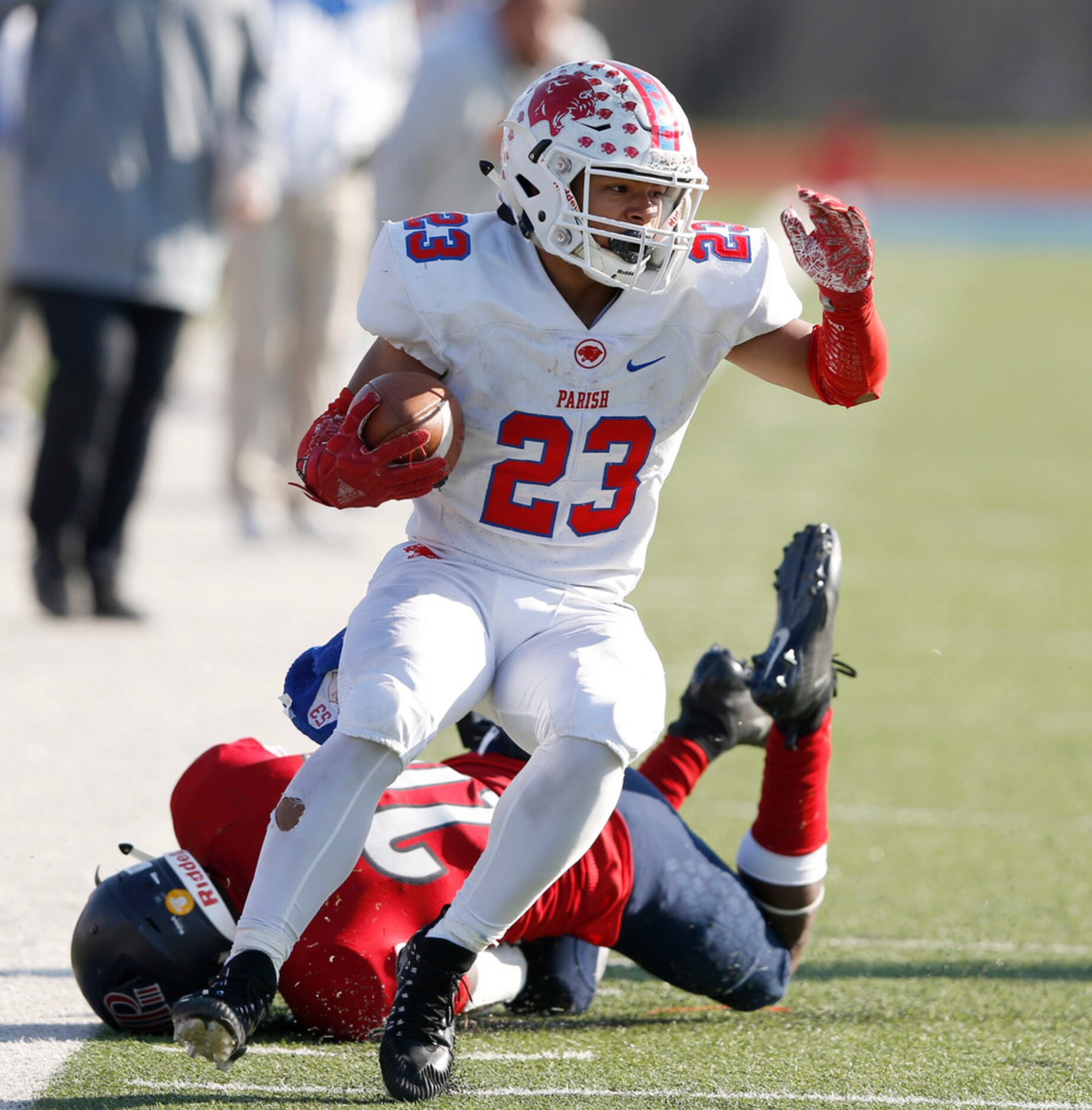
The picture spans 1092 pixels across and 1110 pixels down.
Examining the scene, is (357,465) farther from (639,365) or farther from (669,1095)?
(669,1095)

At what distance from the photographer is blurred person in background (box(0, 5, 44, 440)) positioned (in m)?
7.97

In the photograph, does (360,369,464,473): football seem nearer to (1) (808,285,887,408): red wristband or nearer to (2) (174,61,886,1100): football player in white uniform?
(2) (174,61,886,1100): football player in white uniform

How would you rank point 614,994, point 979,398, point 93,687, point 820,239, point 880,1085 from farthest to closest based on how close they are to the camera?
point 979,398 < point 93,687 < point 614,994 < point 820,239 < point 880,1085

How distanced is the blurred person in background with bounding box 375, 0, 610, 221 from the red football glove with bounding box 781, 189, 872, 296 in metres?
3.79

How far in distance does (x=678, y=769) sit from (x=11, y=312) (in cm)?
637

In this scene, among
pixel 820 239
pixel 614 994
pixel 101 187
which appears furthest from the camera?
pixel 101 187

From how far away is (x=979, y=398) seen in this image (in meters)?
11.2

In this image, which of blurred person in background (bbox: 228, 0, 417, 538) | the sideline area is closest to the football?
the sideline area

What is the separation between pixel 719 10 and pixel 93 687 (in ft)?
125

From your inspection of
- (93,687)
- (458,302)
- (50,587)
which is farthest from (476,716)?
(50,587)

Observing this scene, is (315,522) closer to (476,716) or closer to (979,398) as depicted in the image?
(476,716)

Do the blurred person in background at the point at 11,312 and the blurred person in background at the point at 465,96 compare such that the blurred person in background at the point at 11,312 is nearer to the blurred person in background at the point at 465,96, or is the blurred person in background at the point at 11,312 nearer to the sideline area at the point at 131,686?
the sideline area at the point at 131,686

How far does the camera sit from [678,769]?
11.5ft

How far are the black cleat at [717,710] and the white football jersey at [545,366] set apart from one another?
1.57 feet
